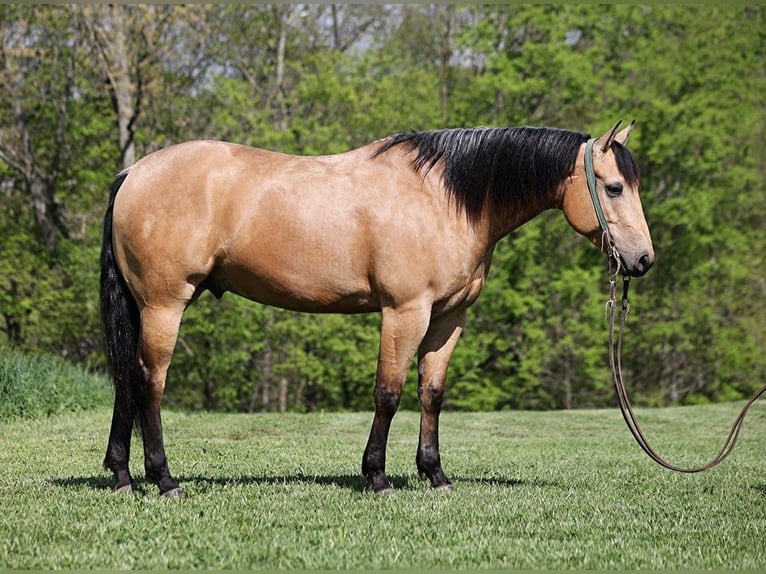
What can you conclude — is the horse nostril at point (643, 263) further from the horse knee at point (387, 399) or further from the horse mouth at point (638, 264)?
the horse knee at point (387, 399)

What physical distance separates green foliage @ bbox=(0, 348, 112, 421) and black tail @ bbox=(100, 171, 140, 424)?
211 inches

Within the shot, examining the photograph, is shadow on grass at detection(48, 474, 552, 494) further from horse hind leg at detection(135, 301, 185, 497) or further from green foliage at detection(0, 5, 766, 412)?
green foliage at detection(0, 5, 766, 412)

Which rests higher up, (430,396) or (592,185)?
(592,185)

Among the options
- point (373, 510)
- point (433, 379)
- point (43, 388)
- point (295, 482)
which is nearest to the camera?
point (373, 510)

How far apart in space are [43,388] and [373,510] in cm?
761

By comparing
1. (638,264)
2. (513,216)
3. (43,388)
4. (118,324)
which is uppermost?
(513,216)

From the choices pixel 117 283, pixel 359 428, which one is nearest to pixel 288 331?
pixel 359 428

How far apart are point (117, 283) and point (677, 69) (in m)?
20.2

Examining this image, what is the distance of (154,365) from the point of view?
593 cm

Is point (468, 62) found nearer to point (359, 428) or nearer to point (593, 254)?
point (593, 254)

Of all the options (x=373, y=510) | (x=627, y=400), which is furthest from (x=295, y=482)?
(x=627, y=400)

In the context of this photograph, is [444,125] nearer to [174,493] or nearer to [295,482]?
[295,482]

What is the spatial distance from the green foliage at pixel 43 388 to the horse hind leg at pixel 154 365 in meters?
5.57

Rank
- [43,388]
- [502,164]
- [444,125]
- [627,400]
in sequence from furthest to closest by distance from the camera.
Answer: [444,125] < [43,388] < [502,164] < [627,400]
